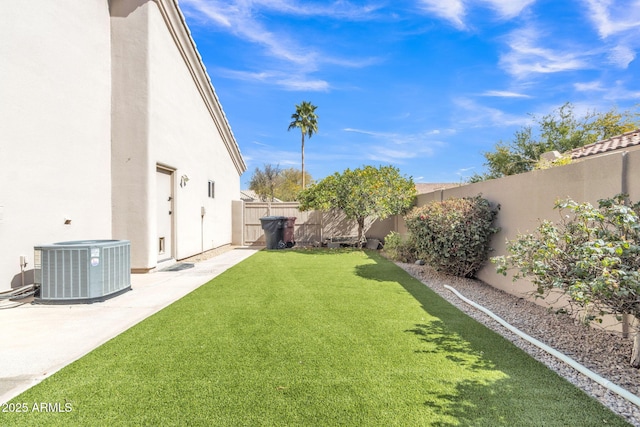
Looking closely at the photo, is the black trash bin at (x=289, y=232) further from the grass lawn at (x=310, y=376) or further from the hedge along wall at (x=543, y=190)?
the grass lawn at (x=310, y=376)

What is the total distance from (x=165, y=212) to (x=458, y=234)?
24.4 feet

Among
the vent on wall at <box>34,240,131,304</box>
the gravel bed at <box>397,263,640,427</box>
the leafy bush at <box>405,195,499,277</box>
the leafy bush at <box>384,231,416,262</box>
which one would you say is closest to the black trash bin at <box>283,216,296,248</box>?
the leafy bush at <box>384,231,416,262</box>

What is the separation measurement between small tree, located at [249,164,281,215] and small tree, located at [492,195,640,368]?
29817 mm

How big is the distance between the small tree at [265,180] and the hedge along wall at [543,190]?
86.8 feet

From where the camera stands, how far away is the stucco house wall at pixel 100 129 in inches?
194

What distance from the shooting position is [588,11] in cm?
884

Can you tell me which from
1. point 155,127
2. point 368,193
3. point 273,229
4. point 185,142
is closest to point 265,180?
point 273,229

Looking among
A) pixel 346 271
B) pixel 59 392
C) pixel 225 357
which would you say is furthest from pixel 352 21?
pixel 59 392

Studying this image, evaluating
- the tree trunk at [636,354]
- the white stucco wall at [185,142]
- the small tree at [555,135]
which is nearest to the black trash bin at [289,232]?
the white stucco wall at [185,142]

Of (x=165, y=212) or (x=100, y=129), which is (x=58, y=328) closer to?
(x=100, y=129)

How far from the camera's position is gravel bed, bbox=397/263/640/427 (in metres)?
2.49

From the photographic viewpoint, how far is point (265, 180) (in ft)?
107

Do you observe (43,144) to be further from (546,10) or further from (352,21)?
(546,10)

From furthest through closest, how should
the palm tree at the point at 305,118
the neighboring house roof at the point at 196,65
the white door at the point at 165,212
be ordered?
the palm tree at the point at 305,118 → the neighboring house roof at the point at 196,65 → the white door at the point at 165,212
